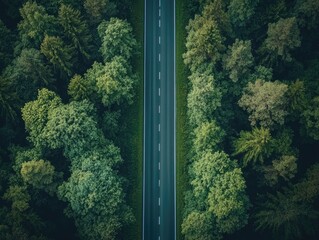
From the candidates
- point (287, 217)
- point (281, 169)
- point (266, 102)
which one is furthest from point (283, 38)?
point (287, 217)

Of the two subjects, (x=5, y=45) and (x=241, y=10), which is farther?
(x=5, y=45)

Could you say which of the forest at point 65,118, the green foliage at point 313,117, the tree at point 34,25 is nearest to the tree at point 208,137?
the forest at point 65,118

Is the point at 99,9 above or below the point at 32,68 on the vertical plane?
above

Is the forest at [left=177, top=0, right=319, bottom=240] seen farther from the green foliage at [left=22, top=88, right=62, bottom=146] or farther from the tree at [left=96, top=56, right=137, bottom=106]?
the green foliage at [left=22, top=88, right=62, bottom=146]

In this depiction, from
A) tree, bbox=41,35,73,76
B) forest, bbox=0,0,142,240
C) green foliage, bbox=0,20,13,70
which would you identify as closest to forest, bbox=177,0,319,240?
forest, bbox=0,0,142,240

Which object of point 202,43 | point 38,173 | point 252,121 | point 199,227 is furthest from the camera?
point 202,43

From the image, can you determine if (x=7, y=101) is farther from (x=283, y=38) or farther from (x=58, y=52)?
(x=283, y=38)
